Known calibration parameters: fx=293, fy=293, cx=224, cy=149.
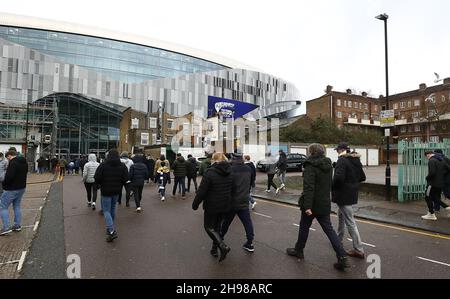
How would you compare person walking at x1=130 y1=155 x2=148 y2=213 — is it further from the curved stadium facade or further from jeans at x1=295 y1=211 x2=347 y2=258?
the curved stadium facade

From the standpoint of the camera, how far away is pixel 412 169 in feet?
34.6

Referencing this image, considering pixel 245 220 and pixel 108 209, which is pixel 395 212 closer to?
pixel 245 220

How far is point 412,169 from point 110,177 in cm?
1013

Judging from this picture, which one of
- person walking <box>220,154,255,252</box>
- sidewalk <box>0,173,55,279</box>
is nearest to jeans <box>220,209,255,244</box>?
person walking <box>220,154,255,252</box>

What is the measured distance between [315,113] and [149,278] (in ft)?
203

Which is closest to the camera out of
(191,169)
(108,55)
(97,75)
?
(191,169)

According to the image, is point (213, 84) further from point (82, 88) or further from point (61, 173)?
point (61, 173)

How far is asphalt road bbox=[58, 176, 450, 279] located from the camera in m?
4.33

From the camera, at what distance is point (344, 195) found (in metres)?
5.01

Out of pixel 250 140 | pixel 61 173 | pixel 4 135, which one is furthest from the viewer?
pixel 4 135

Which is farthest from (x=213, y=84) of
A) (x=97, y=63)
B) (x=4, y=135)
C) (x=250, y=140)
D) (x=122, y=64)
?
(x=4, y=135)

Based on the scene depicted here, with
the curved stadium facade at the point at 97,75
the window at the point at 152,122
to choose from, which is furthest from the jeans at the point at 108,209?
the curved stadium facade at the point at 97,75

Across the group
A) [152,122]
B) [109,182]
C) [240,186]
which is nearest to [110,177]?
[109,182]

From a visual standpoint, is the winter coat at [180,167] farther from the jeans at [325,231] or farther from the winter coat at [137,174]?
the jeans at [325,231]
